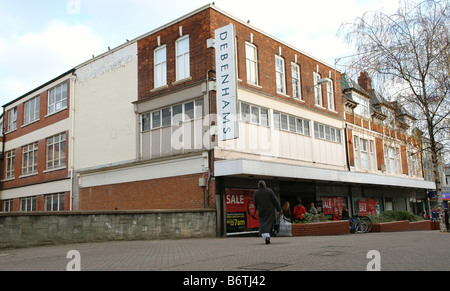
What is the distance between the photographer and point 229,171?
56.7 ft

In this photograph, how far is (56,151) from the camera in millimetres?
26734

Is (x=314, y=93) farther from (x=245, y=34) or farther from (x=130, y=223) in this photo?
(x=130, y=223)

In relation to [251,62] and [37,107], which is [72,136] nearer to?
[37,107]

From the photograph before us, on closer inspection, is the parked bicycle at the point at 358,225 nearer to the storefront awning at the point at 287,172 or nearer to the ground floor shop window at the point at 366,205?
the storefront awning at the point at 287,172

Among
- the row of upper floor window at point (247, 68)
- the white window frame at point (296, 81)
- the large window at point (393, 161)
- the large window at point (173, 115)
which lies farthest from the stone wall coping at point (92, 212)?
the large window at point (393, 161)

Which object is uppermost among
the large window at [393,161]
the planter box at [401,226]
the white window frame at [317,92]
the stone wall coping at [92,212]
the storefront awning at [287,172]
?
the white window frame at [317,92]

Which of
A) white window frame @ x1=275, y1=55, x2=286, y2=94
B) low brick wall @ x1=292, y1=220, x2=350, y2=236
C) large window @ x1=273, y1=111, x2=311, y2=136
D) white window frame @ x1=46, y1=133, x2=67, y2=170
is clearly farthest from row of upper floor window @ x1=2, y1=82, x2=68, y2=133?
low brick wall @ x1=292, y1=220, x2=350, y2=236

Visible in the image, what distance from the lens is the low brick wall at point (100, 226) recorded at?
1245 centimetres

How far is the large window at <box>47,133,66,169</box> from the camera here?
85.7 ft

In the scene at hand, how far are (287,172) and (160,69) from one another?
8.02 meters

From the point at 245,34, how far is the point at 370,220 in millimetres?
10608

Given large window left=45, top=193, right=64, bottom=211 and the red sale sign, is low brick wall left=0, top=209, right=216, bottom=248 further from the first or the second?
large window left=45, top=193, right=64, bottom=211

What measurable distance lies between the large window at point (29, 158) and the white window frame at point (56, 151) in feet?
6.12

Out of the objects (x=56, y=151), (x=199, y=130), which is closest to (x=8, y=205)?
(x=56, y=151)
